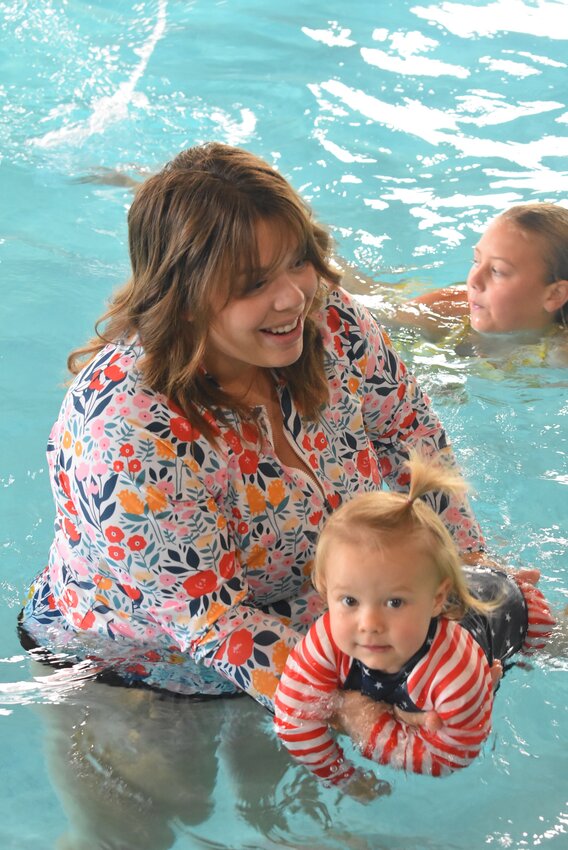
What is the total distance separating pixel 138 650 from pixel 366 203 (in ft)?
11.0

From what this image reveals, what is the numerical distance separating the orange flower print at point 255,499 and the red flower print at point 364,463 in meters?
0.30

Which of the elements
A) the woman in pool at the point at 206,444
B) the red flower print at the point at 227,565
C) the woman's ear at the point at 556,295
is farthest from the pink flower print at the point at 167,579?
the woman's ear at the point at 556,295

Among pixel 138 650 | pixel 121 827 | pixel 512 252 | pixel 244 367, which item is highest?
pixel 244 367

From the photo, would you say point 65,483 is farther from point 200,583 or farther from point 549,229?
point 549,229

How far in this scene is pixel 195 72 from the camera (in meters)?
6.48

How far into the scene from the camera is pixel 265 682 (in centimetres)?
234

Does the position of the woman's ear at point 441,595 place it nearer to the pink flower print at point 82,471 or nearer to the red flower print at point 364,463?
the red flower print at point 364,463

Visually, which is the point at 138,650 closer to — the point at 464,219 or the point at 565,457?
the point at 565,457

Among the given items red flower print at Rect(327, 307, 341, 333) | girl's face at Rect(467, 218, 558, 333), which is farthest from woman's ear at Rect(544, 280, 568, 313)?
red flower print at Rect(327, 307, 341, 333)

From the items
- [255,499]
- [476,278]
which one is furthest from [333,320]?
[476,278]

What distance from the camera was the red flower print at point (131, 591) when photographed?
238 cm

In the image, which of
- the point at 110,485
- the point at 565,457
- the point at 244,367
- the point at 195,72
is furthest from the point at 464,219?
the point at 110,485

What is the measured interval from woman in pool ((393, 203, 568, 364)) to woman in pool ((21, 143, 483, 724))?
1.66m

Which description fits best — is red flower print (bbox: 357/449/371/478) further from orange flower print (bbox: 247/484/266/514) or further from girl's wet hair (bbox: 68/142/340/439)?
girl's wet hair (bbox: 68/142/340/439)
